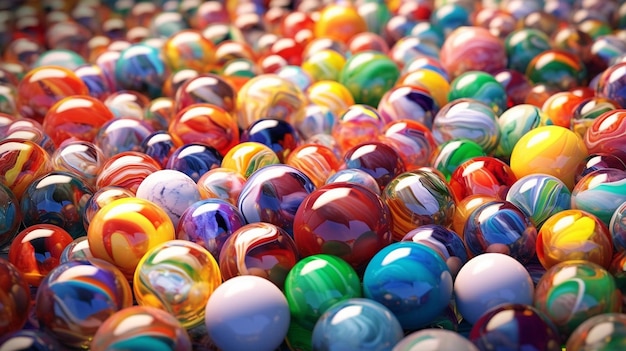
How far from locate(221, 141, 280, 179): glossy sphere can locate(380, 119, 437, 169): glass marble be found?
0.21m

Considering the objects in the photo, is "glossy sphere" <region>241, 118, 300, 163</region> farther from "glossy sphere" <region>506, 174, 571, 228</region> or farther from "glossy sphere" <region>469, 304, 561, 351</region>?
"glossy sphere" <region>469, 304, 561, 351</region>

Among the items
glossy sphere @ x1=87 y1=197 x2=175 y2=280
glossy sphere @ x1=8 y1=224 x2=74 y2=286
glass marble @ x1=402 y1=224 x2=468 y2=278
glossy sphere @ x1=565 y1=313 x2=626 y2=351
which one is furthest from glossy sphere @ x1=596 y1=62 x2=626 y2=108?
glossy sphere @ x1=8 y1=224 x2=74 y2=286

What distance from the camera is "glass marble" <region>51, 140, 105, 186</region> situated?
1.34 metres

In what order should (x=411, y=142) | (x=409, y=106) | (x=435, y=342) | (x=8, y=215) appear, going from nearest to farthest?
1. (x=435, y=342)
2. (x=8, y=215)
3. (x=411, y=142)
4. (x=409, y=106)

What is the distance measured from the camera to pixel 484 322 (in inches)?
37.6

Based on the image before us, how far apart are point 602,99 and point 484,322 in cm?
65

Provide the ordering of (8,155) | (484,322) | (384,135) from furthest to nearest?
(384,135) < (8,155) < (484,322)

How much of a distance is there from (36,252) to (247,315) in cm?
34

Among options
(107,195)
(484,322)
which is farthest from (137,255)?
(484,322)

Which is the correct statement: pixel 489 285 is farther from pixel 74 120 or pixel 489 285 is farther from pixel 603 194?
pixel 74 120

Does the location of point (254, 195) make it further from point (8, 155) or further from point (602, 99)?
point (602, 99)

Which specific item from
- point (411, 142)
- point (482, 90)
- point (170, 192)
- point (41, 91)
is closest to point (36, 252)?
point (170, 192)

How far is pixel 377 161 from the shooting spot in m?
1.30

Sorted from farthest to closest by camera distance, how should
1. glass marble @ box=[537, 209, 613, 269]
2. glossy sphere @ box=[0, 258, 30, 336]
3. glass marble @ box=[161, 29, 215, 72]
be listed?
glass marble @ box=[161, 29, 215, 72], glass marble @ box=[537, 209, 613, 269], glossy sphere @ box=[0, 258, 30, 336]
